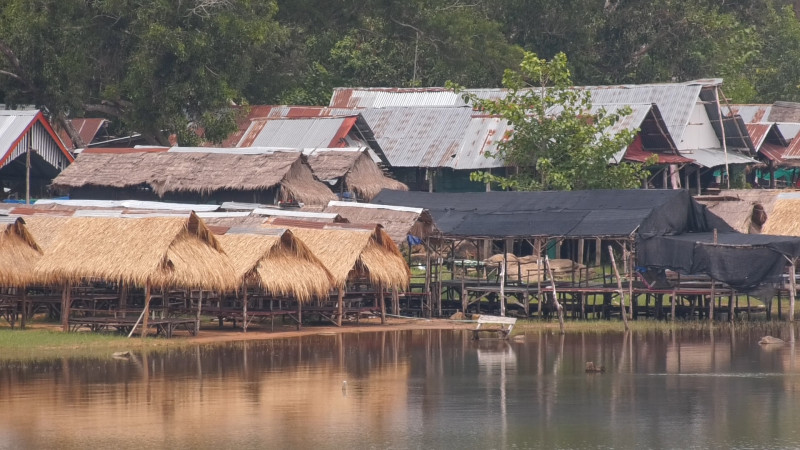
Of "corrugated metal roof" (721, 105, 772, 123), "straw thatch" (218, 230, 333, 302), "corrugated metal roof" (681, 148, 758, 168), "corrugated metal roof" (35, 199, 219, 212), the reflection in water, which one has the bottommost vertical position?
the reflection in water

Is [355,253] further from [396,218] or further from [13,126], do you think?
[13,126]

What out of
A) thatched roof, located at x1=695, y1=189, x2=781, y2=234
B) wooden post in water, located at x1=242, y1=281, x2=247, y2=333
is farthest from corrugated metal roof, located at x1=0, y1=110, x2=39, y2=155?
thatched roof, located at x1=695, y1=189, x2=781, y2=234

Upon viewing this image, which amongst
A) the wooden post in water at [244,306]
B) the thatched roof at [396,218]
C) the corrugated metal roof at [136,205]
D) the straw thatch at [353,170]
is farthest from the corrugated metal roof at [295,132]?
the wooden post in water at [244,306]

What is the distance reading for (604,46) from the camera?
209 feet

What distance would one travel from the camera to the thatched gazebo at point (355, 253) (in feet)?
110

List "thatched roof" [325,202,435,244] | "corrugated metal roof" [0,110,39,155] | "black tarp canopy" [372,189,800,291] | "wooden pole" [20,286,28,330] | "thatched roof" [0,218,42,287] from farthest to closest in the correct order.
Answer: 1. "corrugated metal roof" [0,110,39,155]
2. "thatched roof" [325,202,435,244]
3. "black tarp canopy" [372,189,800,291]
4. "wooden pole" [20,286,28,330]
5. "thatched roof" [0,218,42,287]

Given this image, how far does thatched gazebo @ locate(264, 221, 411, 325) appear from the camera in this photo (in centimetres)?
3366

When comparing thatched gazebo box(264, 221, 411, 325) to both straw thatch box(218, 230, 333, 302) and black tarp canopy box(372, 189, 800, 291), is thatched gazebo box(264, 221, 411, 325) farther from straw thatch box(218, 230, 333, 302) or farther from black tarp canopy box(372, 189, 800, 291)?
black tarp canopy box(372, 189, 800, 291)

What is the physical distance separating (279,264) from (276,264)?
89mm

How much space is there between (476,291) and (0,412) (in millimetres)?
17848

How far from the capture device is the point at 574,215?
3675 centimetres

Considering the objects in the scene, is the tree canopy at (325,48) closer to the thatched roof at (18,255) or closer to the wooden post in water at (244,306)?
the thatched roof at (18,255)

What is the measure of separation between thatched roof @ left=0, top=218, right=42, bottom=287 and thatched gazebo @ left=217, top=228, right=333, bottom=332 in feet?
14.4

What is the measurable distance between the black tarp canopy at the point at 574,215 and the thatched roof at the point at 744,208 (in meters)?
4.61
